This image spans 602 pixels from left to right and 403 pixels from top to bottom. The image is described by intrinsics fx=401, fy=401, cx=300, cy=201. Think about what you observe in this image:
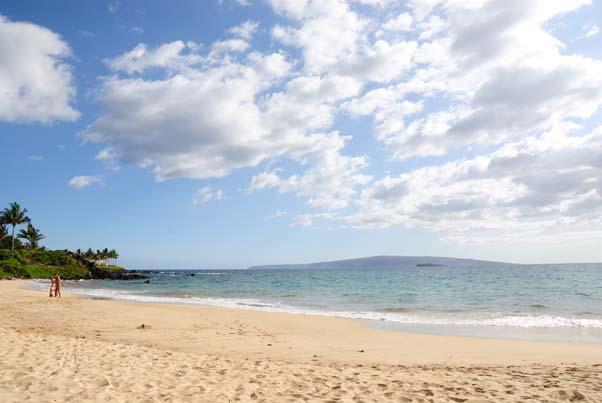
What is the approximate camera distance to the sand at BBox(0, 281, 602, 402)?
7.10 m

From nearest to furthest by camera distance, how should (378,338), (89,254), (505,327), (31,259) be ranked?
(378,338)
(505,327)
(31,259)
(89,254)

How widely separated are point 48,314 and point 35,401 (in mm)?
15168

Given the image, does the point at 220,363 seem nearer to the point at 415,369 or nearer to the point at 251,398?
the point at 251,398

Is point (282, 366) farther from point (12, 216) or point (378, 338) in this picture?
point (12, 216)

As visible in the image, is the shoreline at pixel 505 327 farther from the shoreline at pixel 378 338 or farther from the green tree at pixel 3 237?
the green tree at pixel 3 237

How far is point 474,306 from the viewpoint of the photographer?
26.1m

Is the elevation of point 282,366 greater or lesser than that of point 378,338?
greater

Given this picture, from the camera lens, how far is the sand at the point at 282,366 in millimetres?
7098

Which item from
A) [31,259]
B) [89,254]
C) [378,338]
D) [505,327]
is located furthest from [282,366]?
[89,254]

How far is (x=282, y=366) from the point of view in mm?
9508

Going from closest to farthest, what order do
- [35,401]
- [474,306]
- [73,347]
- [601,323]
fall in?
[35,401]
[73,347]
[601,323]
[474,306]

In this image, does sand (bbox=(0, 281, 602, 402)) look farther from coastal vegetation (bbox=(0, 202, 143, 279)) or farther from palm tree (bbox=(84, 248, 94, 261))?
palm tree (bbox=(84, 248, 94, 261))

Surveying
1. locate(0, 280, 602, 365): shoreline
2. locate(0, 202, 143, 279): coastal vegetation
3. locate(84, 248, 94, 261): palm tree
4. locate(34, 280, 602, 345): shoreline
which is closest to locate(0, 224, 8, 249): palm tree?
locate(0, 202, 143, 279): coastal vegetation

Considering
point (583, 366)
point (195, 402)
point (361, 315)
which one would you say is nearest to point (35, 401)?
point (195, 402)
